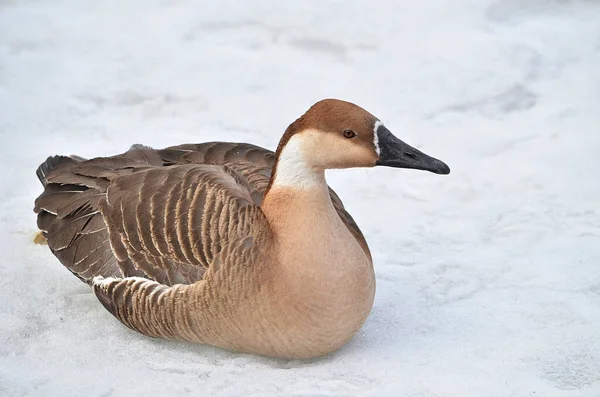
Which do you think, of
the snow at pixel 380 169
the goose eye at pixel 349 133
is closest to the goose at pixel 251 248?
the goose eye at pixel 349 133

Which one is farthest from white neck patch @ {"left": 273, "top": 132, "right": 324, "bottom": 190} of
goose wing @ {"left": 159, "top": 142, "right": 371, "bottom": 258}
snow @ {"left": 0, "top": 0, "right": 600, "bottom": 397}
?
snow @ {"left": 0, "top": 0, "right": 600, "bottom": 397}

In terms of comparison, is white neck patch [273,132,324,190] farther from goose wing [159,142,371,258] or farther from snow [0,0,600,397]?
snow [0,0,600,397]

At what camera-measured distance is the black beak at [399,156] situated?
5246 millimetres

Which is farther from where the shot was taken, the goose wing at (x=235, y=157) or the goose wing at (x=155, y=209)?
the goose wing at (x=235, y=157)

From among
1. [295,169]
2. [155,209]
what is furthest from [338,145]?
[155,209]

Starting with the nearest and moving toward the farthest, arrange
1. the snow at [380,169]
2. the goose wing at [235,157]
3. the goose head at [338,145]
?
1. the goose head at [338,145]
2. the snow at [380,169]
3. the goose wing at [235,157]

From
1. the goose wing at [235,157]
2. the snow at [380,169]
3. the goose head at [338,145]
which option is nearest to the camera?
the goose head at [338,145]

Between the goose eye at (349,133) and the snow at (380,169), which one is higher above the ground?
the goose eye at (349,133)

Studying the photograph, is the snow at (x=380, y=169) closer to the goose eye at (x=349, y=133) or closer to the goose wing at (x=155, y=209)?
the goose wing at (x=155, y=209)

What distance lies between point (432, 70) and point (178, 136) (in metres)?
2.50

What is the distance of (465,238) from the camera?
279 inches

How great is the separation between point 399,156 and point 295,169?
0.55 meters

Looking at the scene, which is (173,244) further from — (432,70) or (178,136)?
(432,70)

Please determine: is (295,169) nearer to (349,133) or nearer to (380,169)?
(349,133)
